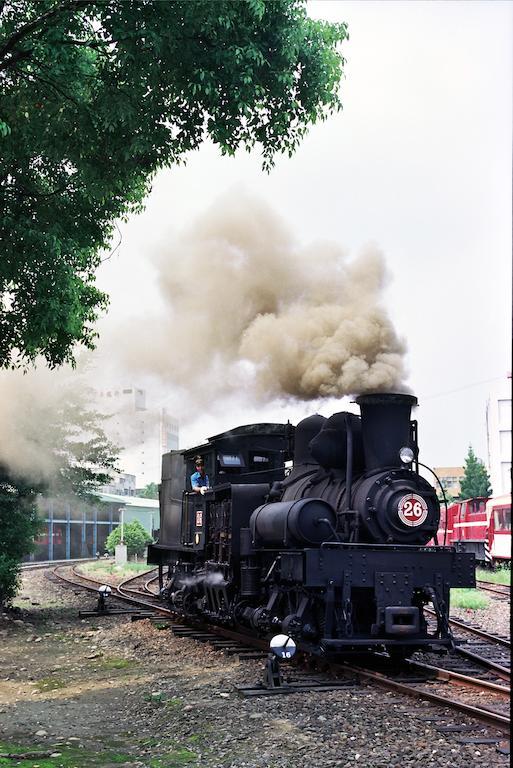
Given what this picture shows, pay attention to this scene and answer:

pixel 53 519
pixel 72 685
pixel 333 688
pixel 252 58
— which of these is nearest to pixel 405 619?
pixel 333 688

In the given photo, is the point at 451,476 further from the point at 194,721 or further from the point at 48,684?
the point at 194,721

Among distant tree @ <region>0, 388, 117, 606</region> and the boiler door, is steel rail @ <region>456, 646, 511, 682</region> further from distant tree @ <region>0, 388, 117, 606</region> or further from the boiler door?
distant tree @ <region>0, 388, 117, 606</region>

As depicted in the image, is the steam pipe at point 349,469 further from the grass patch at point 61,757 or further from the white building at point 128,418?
the white building at point 128,418

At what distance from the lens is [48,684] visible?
9914 millimetres

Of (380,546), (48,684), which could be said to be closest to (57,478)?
(48,684)

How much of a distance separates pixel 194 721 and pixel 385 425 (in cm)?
408

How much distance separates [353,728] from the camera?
7.03m

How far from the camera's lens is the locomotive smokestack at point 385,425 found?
9.78 metres

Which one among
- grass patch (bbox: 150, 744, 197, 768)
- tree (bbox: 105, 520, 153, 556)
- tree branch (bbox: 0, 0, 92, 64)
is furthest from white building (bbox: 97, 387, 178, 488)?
tree (bbox: 105, 520, 153, 556)

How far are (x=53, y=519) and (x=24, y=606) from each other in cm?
2758

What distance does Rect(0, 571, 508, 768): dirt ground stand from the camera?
6.31 metres

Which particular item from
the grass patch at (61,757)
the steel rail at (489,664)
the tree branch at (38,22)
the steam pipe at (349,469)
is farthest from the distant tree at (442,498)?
Result: the tree branch at (38,22)

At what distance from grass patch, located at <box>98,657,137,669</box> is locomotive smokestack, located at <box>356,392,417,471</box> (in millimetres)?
4258

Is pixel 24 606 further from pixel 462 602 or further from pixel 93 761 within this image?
pixel 93 761
